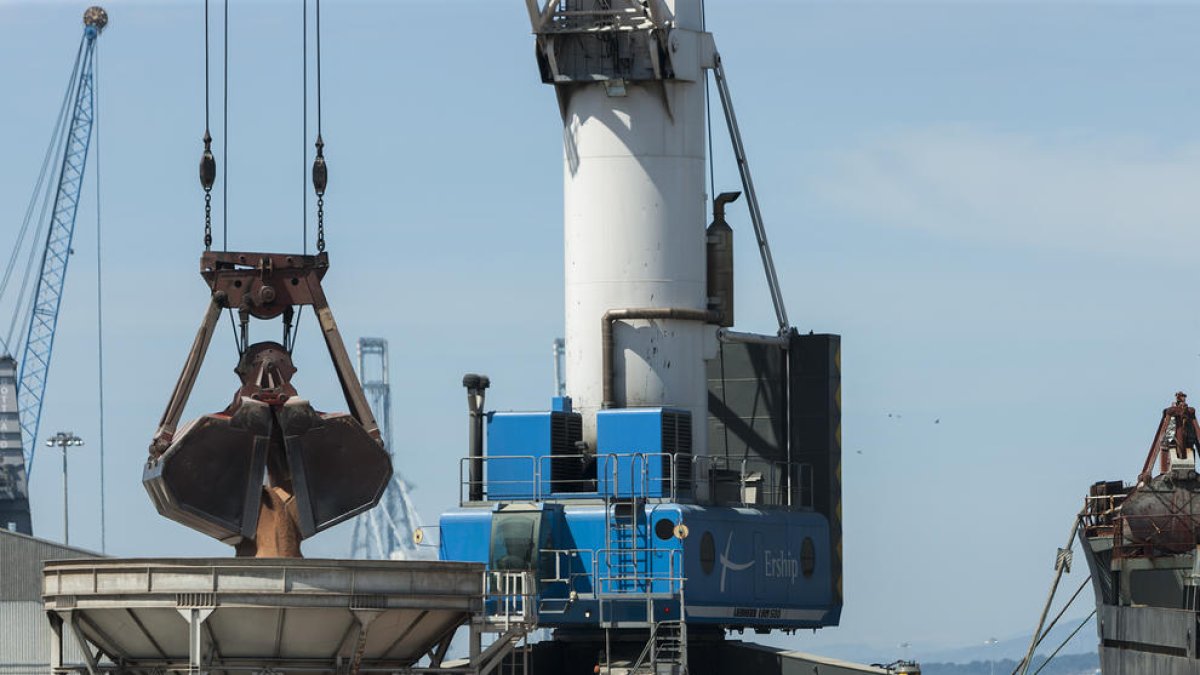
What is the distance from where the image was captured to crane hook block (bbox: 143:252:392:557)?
57.2 meters

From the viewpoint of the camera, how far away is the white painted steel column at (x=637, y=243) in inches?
2859

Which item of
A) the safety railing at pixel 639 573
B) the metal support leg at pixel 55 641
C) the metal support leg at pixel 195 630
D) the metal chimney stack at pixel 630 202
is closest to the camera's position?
the metal support leg at pixel 195 630

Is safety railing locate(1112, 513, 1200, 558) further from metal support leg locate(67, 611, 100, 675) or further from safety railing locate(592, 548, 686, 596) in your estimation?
metal support leg locate(67, 611, 100, 675)

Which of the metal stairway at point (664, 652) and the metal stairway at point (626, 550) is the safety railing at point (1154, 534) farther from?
the metal stairway at point (626, 550)

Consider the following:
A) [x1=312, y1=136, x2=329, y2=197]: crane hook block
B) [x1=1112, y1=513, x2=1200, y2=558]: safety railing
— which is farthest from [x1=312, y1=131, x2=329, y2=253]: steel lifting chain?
[x1=1112, y1=513, x2=1200, y2=558]: safety railing

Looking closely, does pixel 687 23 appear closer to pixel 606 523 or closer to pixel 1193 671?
pixel 606 523

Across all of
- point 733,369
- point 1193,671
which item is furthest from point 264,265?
point 1193,671

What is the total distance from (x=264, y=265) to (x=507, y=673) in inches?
622

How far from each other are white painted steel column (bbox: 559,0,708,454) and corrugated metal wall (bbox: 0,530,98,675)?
3237 centimetres

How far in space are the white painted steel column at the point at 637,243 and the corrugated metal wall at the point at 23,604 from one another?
1275 inches

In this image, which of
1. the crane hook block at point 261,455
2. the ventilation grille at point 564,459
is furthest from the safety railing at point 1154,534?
the crane hook block at point 261,455

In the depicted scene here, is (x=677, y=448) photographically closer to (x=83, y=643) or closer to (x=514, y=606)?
(x=514, y=606)

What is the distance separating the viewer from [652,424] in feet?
229

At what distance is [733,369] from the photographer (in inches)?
3061
